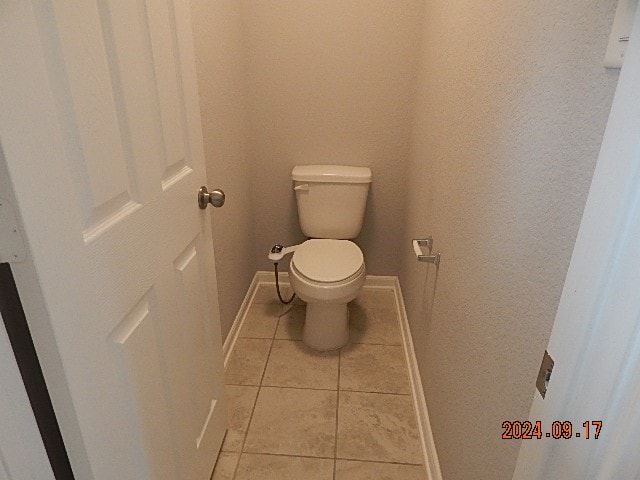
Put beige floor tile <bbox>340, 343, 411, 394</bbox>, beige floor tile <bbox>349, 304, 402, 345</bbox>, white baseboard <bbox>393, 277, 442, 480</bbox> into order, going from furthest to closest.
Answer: beige floor tile <bbox>349, 304, 402, 345</bbox>, beige floor tile <bbox>340, 343, 411, 394</bbox>, white baseboard <bbox>393, 277, 442, 480</bbox>

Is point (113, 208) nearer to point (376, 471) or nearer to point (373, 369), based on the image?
point (376, 471)

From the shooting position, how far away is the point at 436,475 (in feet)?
4.42

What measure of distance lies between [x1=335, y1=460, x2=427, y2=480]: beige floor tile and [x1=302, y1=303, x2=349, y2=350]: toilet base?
2.06 feet

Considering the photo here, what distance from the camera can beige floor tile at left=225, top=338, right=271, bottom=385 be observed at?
6.06 feet

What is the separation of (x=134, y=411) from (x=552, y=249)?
85cm

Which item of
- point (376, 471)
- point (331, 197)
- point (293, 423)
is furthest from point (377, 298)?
point (376, 471)

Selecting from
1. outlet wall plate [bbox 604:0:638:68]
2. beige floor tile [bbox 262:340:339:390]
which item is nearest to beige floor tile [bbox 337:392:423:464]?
beige floor tile [bbox 262:340:339:390]

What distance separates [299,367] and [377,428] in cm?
47

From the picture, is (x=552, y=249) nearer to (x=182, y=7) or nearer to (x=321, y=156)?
(x=182, y=7)

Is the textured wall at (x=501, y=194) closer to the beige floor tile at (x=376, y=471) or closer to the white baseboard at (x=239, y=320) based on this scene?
the beige floor tile at (x=376, y=471)

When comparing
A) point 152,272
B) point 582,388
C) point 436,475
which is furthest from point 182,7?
point 436,475

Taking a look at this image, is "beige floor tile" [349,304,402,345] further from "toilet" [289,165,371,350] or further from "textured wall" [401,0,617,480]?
"textured wall" [401,0,617,480]

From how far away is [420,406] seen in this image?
5.35 ft

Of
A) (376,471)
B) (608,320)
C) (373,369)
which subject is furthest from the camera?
(373,369)
